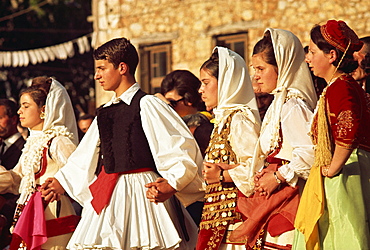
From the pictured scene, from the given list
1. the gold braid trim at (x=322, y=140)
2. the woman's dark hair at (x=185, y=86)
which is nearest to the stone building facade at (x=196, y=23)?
the woman's dark hair at (x=185, y=86)

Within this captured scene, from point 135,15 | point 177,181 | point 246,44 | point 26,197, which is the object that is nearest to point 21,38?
point 135,15

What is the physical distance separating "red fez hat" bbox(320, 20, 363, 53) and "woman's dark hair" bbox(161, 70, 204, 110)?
2.46m

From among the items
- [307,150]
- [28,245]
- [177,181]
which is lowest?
[28,245]

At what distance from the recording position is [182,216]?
514 cm

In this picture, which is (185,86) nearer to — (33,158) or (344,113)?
(33,158)

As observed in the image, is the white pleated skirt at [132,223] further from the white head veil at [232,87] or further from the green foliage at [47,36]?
the green foliage at [47,36]

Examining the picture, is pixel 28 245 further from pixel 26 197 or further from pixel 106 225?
pixel 106 225

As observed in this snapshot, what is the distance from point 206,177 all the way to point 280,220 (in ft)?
2.01

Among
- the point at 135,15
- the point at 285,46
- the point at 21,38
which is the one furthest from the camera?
the point at 21,38

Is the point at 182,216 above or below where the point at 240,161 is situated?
below

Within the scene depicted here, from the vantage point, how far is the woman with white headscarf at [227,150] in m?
4.69

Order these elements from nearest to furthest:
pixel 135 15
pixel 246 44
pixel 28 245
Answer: pixel 28 245 < pixel 246 44 < pixel 135 15

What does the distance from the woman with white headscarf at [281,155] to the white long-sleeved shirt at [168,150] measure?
466 mm

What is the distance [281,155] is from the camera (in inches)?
173
